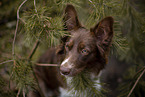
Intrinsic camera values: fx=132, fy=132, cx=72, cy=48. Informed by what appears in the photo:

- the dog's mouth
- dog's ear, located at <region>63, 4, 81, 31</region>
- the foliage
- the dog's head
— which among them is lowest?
the foliage

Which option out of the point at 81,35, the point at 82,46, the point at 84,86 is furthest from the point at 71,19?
the point at 84,86

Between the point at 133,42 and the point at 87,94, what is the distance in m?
1.79

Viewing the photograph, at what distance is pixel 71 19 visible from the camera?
7.22 ft

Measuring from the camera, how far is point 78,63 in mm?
2010

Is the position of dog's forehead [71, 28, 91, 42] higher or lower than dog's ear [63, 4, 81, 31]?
lower

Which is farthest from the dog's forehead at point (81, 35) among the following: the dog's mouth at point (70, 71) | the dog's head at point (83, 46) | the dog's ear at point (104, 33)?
the dog's mouth at point (70, 71)

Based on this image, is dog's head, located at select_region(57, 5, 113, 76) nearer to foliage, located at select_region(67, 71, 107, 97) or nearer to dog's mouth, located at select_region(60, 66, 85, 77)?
dog's mouth, located at select_region(60, 66, 85, 77)

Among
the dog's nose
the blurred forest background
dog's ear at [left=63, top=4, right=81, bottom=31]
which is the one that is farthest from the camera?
dog's ear at [left=63, top=4, right=81, bottom=31]

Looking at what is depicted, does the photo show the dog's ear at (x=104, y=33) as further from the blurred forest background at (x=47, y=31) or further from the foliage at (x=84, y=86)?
the foliage at (x=84, y=86)

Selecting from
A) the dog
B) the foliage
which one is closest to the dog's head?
the dog

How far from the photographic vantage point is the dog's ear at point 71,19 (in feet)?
6.72

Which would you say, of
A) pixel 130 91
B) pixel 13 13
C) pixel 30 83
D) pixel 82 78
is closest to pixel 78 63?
pixel 82 78

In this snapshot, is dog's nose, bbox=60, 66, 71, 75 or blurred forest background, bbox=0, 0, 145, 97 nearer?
blurred forest background, bbox=0, 0, 145, 97

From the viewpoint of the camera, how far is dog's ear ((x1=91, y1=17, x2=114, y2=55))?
1804 millimetres
